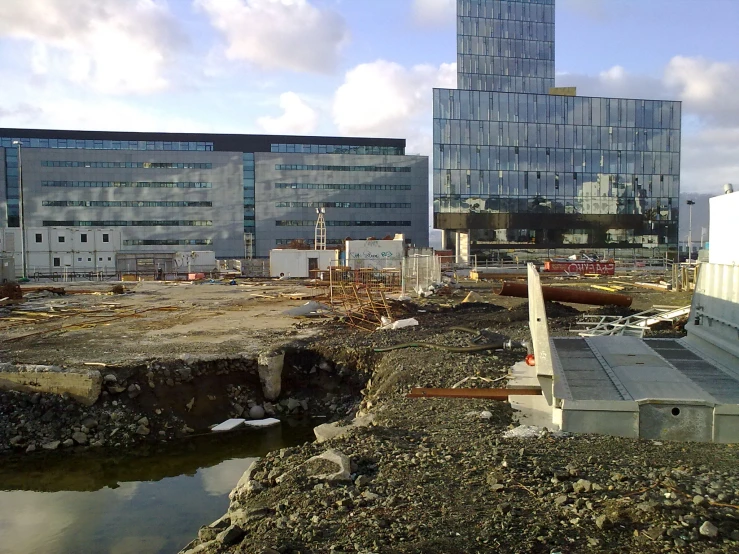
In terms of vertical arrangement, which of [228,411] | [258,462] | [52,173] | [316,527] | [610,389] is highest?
[52,173]

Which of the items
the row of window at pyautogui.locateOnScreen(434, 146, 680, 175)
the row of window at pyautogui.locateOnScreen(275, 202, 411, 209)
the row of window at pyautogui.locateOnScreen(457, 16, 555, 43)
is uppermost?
the row of window at pyautogui.locateOnScreen(457, 16, 555, 43)

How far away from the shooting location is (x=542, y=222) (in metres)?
68.8

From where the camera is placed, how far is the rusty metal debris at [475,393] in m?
8.77

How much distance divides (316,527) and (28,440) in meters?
8.32

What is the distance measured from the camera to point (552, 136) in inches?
2724

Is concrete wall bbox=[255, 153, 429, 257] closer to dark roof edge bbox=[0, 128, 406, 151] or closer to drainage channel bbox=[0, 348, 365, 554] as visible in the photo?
dark roof edge bbox=[0, 128, 406, 151]

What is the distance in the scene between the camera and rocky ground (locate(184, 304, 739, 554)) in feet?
14.9

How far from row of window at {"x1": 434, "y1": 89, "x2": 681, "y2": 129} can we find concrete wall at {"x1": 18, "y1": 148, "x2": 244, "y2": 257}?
28.8 meters

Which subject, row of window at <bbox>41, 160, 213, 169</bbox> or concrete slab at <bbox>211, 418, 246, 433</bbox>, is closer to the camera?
concrete slab at <bbox>211, 418, 246, 433</bbox>

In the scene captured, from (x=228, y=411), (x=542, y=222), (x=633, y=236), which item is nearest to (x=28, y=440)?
(x=228, y=411)

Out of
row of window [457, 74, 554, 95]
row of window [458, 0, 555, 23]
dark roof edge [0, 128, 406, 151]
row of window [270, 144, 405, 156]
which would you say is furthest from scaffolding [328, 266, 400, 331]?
row of window [458, 0, 555, 23]

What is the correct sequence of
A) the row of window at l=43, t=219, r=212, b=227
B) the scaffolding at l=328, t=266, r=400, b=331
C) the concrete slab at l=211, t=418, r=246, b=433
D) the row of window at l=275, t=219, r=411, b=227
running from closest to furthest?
the concrete slab at l=211, t=418, r=246, b=433, the scaffolding at l=328, t=266, r=400, b=331, the row of window at l=43, t=219, r=212, b=227, the row of window at l=275, t=219, r=411, b=227

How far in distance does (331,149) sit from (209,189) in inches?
673

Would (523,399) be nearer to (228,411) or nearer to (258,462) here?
(258,462)
